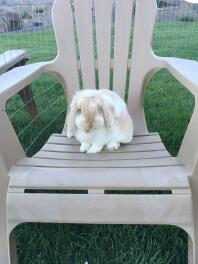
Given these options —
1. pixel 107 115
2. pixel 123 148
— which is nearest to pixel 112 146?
pixel 123 148

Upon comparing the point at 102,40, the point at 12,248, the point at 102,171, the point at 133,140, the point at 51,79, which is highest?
the point at 102,40

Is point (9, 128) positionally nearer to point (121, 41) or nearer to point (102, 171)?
point (102, 171)

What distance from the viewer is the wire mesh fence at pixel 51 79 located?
2705 millimetres

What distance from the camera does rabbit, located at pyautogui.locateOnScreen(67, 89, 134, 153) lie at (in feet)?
5.22

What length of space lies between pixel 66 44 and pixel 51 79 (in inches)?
73.3

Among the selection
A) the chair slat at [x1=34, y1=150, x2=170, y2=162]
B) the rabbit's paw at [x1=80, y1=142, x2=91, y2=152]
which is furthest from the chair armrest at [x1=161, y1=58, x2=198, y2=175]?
the rabbit's paw at [x1=80, y1=142, x2=91, y2=152]

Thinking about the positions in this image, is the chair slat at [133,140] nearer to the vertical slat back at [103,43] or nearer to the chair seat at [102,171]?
the chair seat at [102,171]

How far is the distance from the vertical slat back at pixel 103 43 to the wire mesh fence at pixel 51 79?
5cm

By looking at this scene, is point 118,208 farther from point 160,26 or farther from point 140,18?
point 160,26

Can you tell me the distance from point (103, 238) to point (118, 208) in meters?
0.51

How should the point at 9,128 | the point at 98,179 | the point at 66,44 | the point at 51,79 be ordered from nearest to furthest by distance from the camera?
the point at 98,179 → the point at 9,128 → the point at 66,44 → the point at 51,79

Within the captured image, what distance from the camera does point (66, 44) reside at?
2.11 meters

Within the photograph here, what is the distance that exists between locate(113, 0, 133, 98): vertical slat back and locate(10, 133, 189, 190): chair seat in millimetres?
551

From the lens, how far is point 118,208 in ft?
4.43
